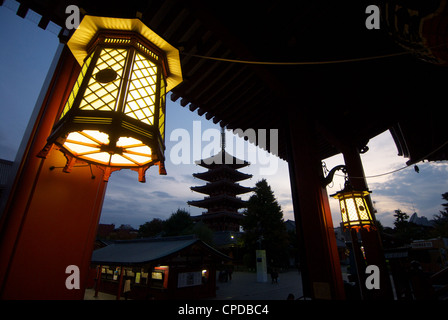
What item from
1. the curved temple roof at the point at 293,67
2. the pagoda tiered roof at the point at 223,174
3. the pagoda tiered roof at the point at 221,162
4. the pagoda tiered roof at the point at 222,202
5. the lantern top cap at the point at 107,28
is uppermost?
the pagoda tiered roof at the point at 221,162

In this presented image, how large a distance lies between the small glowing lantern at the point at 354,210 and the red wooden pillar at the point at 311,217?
0.45 meters

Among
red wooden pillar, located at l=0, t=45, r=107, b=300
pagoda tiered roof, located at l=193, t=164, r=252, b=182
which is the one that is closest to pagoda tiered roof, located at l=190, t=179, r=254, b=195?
pagoda tiered roof, located at l=193, t=164, r=252, b=182

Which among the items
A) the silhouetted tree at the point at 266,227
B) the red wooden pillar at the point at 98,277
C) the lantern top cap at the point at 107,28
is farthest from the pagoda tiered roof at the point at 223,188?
the lantern top cap at the point at 107,28

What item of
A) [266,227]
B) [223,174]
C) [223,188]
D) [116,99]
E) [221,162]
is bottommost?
[116,99]

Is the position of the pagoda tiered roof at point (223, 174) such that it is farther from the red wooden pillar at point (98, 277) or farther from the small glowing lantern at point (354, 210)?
the small glowing lantern at point (354, 210)

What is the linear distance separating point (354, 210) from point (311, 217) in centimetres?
94

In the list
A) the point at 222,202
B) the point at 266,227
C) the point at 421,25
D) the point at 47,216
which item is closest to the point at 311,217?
the point at 421,25

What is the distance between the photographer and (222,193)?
32.5m

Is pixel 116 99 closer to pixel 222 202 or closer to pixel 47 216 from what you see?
pixel 47 216

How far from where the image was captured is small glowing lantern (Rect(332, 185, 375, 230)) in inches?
121

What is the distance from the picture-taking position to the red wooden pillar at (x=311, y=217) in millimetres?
2562
